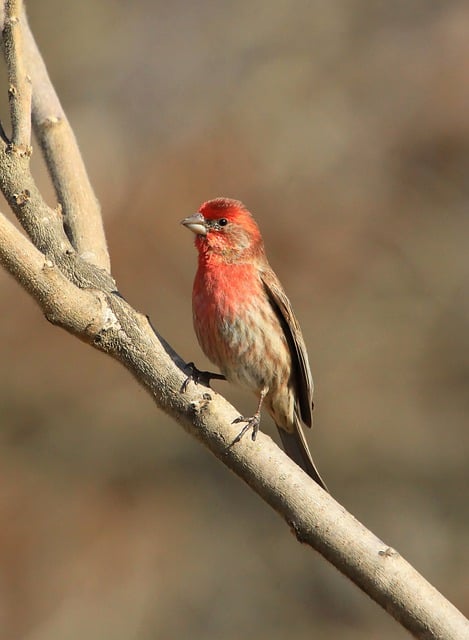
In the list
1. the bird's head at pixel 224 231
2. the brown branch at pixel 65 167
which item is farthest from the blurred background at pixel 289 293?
the brown branch at pixel 65 167

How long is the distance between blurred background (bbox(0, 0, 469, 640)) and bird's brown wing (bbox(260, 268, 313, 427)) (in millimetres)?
3030

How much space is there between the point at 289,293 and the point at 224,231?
4730 millimetres

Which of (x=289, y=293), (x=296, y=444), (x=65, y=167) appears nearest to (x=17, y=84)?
(x=65, y=167)

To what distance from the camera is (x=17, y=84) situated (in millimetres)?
3262

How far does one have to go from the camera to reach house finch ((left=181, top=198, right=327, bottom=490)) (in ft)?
15.7

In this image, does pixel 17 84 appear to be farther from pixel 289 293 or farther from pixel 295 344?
pixel 289 293

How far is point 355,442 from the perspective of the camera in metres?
9.49

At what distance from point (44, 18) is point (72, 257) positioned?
8.57 m


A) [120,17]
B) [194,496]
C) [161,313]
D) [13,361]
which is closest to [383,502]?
[194,496]

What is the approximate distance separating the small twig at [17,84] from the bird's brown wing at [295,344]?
6.65 feet

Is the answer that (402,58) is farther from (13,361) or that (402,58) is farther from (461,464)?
(13,361)

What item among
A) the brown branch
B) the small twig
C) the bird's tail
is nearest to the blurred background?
the bird's tail

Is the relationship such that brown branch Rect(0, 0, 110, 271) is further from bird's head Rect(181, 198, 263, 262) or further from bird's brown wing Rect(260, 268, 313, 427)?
bird's brown wing Rect(260, 268, 313, 427)

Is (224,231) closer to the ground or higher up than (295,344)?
higher up
